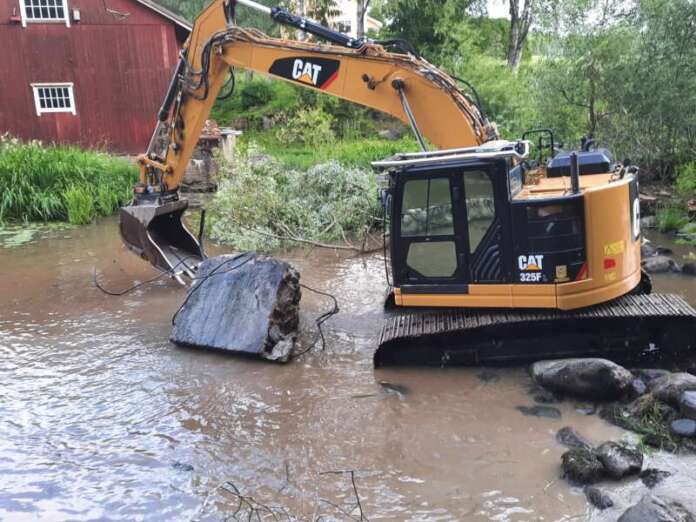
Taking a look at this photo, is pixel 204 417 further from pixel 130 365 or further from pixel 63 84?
pixel 63 84

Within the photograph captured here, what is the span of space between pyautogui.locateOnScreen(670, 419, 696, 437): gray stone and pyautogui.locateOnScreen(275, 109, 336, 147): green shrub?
1537 cm

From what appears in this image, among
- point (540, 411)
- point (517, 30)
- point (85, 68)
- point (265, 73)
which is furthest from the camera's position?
point (517, 30)

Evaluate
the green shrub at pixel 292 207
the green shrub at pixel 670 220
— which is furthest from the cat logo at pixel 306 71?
the green shrub at pixel 670 220

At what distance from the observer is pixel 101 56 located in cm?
1959

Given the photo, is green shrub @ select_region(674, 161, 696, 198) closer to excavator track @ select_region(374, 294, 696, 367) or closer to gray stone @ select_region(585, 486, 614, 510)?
excavator track @ select_region(374, 294, 696, 367)

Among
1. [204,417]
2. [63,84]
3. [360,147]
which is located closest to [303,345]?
[204,417]

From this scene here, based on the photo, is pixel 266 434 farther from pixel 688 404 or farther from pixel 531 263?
pixel 688 404

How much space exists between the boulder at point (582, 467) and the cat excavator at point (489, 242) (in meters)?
1.53

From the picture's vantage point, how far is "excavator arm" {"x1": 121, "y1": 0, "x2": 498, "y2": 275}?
21.3ft

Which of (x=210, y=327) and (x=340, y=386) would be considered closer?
(x=340, y=386)

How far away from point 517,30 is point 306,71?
20.2 metres

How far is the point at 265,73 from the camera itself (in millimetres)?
7336

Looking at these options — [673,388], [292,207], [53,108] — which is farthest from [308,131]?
[673,388]

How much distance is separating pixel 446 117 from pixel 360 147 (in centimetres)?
1063
